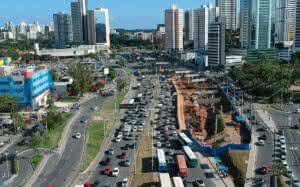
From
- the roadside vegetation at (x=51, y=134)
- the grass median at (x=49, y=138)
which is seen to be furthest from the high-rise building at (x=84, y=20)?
the grass median at (x=49, y=138)

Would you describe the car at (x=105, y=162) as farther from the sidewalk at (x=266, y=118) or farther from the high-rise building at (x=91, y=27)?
the high-rise building at (x=91, y=27)

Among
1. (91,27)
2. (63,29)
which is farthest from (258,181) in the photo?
(63,29)

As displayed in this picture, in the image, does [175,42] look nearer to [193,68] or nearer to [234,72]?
[193,68]

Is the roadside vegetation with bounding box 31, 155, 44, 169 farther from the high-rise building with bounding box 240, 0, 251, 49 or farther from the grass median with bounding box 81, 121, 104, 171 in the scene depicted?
the high-rise building with bounding box 240, 0, 251, 49

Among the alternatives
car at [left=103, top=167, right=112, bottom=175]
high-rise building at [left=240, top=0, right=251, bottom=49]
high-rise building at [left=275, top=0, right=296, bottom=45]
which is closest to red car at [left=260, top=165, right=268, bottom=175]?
car at [left=103, top=167, right=112, bottom=175]

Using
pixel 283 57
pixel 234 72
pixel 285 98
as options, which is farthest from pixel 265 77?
pixel 283 57
